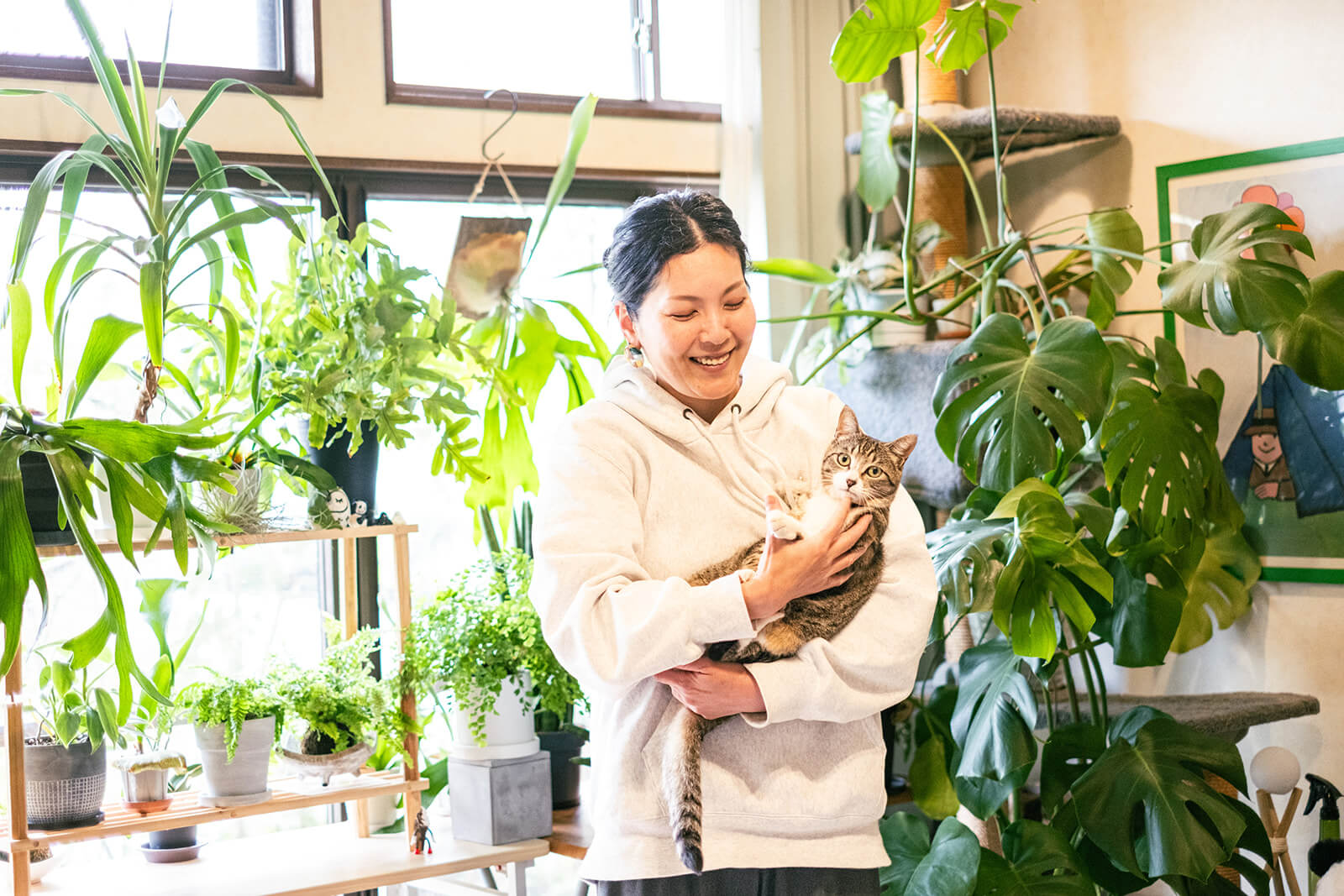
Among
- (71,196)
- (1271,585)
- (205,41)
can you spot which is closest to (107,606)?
(71,196)

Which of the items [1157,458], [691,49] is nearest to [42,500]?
[1157,458]

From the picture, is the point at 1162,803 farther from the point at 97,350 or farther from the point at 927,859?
the point at 97,350

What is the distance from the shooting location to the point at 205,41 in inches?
100

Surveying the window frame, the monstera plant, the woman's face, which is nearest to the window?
the window frame

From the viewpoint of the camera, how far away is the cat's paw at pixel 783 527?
3.87 ft

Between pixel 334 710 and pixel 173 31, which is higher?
pixel 173 31

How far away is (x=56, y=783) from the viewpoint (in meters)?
1.82

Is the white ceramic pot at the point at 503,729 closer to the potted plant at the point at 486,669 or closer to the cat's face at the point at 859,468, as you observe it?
the potted plant at the point at 486,669

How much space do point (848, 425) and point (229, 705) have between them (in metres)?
1.20

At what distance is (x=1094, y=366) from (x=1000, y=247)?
1.59 feet

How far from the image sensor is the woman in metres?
1.15

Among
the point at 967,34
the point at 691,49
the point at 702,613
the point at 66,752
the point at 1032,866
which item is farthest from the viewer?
the point at 691,49

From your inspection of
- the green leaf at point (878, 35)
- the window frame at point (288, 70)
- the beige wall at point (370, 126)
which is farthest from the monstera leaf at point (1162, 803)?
the window frame at point (288, 70)

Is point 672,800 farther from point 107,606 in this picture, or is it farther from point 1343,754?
point 1343,754
